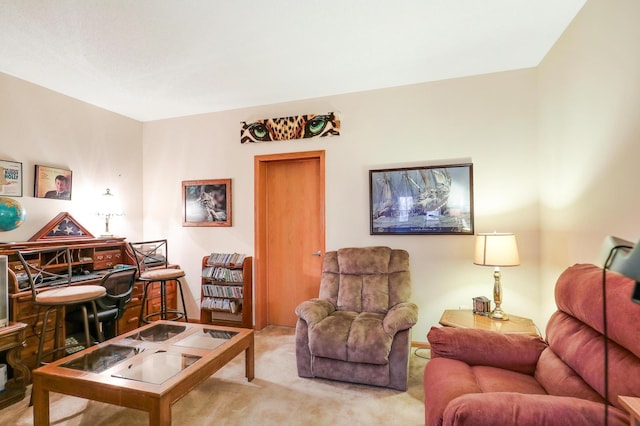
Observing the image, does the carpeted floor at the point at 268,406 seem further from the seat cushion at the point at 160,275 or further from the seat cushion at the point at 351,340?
the seat cushion at the point at 160,275

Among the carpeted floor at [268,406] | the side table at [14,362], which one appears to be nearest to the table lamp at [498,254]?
the carpeted floor at [268,406]

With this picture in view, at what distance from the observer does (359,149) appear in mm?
3566

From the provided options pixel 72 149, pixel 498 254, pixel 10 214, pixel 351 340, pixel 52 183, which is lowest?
pixel 351 340

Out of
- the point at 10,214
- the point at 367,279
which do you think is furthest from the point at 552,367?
the point at 10,214

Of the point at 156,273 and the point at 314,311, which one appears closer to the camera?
the point at 314,311

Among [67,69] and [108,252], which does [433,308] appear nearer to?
[108,252]

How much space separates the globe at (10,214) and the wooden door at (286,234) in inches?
87.3

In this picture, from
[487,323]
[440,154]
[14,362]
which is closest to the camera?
[14,362]

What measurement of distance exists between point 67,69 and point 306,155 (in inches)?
93.6

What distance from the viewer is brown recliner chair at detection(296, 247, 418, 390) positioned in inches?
96.2

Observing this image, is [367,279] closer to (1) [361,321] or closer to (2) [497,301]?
(1) [361,321]

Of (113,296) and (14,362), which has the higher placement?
(113,296)

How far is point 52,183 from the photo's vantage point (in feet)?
11.2

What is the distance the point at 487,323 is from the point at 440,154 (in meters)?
1.64
